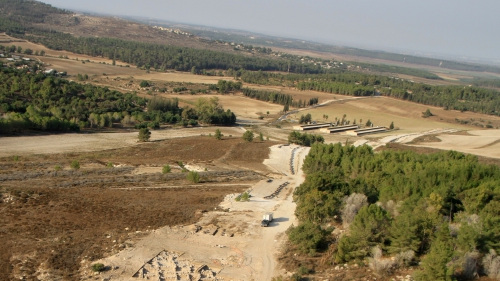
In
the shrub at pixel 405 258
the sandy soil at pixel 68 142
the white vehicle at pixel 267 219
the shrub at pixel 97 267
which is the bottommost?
the sandy soil at pixel 68 142

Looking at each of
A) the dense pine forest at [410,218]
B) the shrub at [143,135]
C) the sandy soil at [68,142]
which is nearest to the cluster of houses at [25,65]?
the sandy soil at [68,142]

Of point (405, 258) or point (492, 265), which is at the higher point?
point (492, 265)

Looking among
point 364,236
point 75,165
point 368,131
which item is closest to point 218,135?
point 75,165

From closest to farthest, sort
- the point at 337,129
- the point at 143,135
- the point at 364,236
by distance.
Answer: the point at 364,236, the point at 143,135, the point at 337,129

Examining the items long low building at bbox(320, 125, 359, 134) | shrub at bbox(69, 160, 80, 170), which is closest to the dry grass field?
long low building at bbox(320, 125, 359, 134)

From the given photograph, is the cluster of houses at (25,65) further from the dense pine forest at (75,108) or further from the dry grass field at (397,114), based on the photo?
the dry grass field at (397,114)

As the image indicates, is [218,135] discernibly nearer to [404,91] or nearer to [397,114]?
[397,114]

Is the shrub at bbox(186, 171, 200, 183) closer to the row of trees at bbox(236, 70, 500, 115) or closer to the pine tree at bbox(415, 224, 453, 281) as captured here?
the pine tree at bbox(415, 224, 453, 281)
